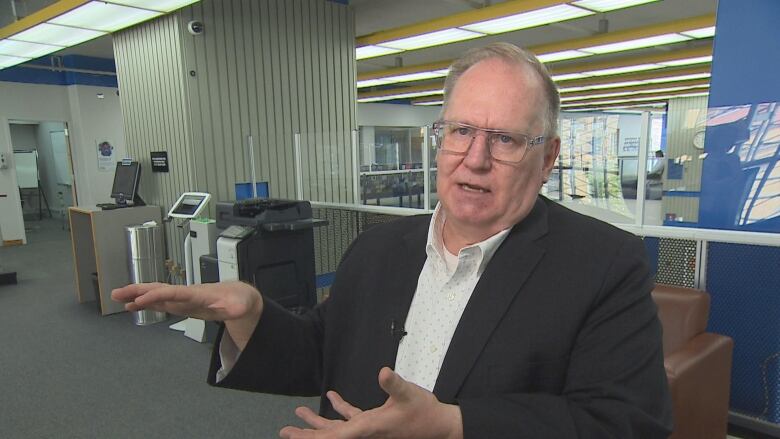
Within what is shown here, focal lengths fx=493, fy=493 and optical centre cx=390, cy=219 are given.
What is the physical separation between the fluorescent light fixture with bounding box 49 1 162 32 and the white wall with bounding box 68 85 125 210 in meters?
4.57

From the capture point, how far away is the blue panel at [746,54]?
8.83ft

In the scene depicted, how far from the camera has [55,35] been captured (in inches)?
191

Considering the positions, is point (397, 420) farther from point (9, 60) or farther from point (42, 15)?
point (9, 60)

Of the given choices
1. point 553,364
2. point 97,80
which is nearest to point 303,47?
point 553,364

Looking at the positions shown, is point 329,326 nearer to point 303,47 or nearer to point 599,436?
point 599,436

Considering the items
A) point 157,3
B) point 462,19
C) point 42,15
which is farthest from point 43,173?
point 462,19

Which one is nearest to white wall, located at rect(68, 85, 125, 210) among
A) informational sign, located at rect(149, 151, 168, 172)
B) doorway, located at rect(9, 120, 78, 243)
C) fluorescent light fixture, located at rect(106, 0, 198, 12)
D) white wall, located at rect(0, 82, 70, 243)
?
white wall, located at rect(0, 82, 70, 243)

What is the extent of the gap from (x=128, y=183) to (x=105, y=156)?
4537mm

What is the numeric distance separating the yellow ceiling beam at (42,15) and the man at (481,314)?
3.84 m

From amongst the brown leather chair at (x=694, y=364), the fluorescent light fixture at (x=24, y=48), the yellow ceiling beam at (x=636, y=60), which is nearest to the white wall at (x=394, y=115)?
the yellow ceiling beam at (x=636, y=60)

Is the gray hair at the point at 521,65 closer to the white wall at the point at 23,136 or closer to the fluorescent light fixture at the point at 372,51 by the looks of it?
the fluorescent light fixture at the point at 372,51

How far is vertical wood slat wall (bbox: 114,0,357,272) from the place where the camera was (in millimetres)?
4512

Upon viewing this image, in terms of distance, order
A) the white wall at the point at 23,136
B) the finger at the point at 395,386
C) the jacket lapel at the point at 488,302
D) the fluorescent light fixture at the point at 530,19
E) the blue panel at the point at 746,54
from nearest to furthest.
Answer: the finger at the point at 395,386, the jacket lapel at the point at 488,302, the blue panel at the point at 746,54, the fluorescent light fixture at the point at 530,19, the white wall at the point at 23,136

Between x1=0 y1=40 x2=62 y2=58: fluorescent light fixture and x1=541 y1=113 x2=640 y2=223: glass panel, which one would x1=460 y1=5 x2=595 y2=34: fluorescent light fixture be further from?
x1=0 y1=40 x2=62 y2=58: fluorescent light fixture
